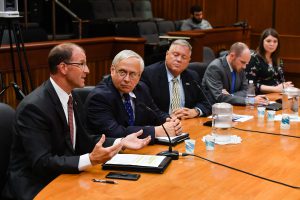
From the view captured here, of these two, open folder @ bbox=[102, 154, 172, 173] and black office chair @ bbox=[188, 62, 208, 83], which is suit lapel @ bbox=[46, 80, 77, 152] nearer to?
open folder @ bbox=[102, 154, 172, 173]

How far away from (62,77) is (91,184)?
0.68 meters

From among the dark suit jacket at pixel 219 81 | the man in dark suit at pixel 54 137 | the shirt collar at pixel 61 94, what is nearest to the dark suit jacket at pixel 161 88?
the dark suit jacket at pixel 219 81

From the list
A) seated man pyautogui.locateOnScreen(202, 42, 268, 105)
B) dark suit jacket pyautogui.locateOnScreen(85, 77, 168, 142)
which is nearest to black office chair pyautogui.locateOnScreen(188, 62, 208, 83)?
seated man pyautogui.locateOnScreen(202, 42, 268, 105)

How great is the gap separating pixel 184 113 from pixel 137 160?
4.20 ft

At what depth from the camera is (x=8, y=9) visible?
14.5ft

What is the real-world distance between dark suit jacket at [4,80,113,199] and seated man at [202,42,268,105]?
211cm

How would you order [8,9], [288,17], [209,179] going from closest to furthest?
1. [209,179]
2. [8,9]
3. [288,17]

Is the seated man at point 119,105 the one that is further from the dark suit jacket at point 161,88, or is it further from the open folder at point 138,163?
the dark suit jacket at point 161,88

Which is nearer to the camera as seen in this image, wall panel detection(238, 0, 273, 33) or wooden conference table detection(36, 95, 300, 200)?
wooden conference table detection(36, 95, 300, 200)

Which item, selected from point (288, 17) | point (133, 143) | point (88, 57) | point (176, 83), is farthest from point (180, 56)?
point (288, 17)

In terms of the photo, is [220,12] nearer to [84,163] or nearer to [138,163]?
[138,163]

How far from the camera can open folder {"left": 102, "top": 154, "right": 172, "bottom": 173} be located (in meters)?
2.41

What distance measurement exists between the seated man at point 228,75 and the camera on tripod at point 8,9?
1.77 meters

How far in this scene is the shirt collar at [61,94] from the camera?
2662 mm
